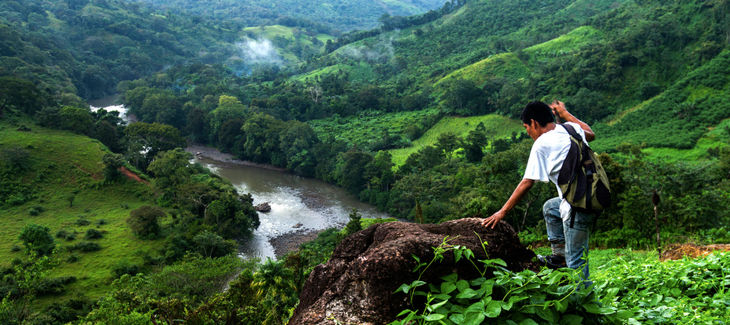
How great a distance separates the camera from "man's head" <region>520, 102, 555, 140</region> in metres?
3.44

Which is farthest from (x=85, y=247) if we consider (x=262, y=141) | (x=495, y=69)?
(x=495, y=69)

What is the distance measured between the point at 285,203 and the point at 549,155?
36.8 meters

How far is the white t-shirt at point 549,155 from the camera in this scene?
3.15 metres

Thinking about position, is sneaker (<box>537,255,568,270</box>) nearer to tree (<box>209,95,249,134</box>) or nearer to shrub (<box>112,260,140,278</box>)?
shrub (<box>112,260,140,278</box>)

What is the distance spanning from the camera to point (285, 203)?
3866cm

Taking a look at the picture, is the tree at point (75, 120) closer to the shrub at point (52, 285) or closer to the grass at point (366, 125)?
the shrub at point (52, 285)

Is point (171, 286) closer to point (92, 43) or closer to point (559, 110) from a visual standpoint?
point (559, 110)

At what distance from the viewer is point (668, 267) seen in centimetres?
406

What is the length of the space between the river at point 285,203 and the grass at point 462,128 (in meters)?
8.60

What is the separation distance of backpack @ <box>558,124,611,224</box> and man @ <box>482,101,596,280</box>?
0.16 ft

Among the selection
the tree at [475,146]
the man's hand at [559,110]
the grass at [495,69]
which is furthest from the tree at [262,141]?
the man's hand at [559,110]

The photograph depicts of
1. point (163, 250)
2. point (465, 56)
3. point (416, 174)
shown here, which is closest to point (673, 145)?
point (416, 174)

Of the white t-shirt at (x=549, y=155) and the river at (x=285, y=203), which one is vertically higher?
the white t-shirt at (x=549, y=155)

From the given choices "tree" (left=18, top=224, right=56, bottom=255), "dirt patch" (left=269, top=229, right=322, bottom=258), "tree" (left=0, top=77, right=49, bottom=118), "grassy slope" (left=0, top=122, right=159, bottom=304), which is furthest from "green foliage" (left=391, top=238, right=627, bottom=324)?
"tree" (left=0, top=77, right=49, bottom=118)
